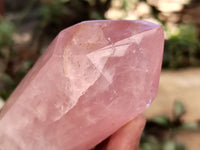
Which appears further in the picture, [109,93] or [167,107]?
[167,107]

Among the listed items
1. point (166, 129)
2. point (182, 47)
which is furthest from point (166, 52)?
point (166, 129)

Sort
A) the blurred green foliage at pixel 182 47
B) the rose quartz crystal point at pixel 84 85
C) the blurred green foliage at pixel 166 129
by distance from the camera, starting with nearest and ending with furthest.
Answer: the rose quartz crystal point at pixel 84 85
the blurred green foliage at pixel 166 129
the blurred green foliage at pixel 182 47

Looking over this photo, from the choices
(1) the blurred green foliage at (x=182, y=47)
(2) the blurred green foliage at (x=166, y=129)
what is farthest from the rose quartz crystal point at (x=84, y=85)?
(1) the blurred green foliage at (x=182, y=47)

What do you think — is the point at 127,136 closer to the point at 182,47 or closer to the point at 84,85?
the point at 84,85

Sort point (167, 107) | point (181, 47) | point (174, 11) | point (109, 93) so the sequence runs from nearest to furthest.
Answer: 1. point (109, 93)
2. point (167, 107)
3. point (181, 47)
4. point (174, 11)

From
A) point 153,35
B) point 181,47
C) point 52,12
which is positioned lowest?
point 181,47

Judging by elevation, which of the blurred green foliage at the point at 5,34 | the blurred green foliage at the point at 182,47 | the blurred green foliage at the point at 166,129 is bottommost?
the blurred green foliage at the point at 166,129

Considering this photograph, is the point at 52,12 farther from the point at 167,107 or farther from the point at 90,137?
the point at 90,137

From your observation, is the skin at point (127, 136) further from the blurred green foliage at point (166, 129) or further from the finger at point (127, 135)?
the blurred green foliage at point (166, 129)

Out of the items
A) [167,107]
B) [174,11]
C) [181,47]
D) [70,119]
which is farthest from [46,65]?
[174,11]
